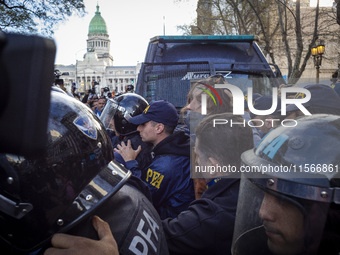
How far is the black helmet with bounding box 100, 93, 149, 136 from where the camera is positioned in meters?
3.84

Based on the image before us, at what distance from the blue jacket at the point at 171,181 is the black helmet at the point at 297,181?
4.12 feet

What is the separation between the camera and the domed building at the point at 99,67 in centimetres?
10770

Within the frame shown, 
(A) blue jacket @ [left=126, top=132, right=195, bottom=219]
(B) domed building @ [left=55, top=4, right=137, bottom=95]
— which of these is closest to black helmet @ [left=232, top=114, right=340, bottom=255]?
(A) blue jacket @ [left=126, top=132, right=195, bottom=219]

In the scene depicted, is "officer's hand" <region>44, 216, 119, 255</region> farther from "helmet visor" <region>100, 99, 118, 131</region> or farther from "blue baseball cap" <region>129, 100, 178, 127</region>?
"helmet visor" <region>100, 99, 118, 131</region>

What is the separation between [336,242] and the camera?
1158mm

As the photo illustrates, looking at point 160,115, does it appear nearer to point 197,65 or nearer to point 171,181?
point 171,181

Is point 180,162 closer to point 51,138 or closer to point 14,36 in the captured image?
point 51,138

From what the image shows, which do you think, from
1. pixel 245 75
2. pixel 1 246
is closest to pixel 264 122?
pixel 1 246

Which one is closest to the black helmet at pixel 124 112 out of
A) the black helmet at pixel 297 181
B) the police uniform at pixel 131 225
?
the police uniform at pixel 131 225

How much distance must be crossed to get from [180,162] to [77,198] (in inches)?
58.4

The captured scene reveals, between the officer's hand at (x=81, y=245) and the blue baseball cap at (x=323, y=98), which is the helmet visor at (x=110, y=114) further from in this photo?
the officer's hand at (x=81, y=245)

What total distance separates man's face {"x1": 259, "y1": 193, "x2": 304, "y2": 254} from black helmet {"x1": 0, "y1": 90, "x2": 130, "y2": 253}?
0.63 meters

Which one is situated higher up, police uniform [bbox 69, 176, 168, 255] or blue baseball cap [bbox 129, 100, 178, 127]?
blue baseball cap [bbox 129, 100, 178, 127]

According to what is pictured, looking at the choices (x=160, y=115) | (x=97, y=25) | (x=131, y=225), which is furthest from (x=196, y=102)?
(x=97, y=25)
